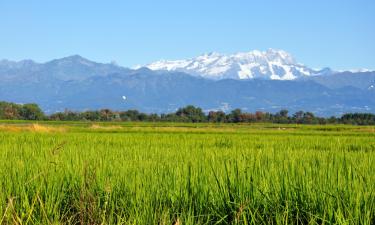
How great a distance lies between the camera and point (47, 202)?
4.38 metres

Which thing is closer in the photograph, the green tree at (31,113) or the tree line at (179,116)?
the green tree at (31,113)

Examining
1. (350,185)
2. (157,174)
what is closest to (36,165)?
(157,174)

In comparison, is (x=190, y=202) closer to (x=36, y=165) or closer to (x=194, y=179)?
(x=194, y=179)

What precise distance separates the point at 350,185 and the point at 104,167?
2506mm

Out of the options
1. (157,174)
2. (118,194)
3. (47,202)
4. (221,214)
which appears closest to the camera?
(221,214)

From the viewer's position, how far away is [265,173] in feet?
16.3

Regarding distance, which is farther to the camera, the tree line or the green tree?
the tree line

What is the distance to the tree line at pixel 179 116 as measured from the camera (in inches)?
4474

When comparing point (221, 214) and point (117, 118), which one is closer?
point (221, 214)

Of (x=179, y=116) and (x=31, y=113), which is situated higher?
(x=31, y=113)

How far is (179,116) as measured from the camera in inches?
4820

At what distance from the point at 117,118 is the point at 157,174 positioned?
373 ft

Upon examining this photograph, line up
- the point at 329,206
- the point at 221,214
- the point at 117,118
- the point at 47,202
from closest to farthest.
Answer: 1. the point at 329,206
2. the point at 221,214
3. the point at 47,202
4. the point at 117,118

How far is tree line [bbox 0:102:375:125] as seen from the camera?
114 metres
